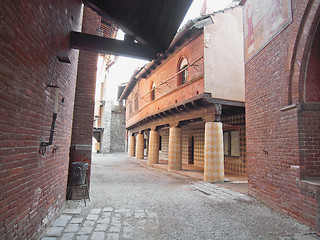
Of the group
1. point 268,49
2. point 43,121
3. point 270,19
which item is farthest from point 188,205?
point 270,19

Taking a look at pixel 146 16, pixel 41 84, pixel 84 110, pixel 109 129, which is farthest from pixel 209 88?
pixel 109 129

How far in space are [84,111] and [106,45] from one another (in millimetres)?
2163

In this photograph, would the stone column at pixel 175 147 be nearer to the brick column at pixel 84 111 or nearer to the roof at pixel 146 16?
the brick column at pixel 84 111

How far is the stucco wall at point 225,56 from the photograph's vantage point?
8141mm

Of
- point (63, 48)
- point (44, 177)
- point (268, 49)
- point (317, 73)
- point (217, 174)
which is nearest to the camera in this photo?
point (44, 177)

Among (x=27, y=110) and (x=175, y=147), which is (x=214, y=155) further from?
(x=27, y=110)

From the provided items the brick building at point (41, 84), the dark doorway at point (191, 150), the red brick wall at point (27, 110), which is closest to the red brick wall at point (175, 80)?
the dark doorway at point (191, 150)

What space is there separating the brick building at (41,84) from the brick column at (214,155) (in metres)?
4.88

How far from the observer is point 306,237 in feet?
11.0

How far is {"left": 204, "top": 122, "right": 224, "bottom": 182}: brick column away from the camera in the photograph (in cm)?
796

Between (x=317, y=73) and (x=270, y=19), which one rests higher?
(x=270, y=19)

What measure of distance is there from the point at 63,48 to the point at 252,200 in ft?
18.5

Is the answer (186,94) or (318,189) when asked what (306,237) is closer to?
(318,189)

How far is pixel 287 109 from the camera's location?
14.1 ft
